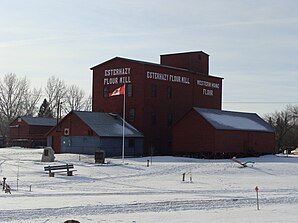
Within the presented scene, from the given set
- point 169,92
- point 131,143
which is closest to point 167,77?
point 169,92

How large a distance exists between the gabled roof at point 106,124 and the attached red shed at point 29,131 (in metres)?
28.1

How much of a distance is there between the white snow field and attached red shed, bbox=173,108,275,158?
793cm

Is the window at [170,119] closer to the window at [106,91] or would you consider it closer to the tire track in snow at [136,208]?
the window at [106,91]

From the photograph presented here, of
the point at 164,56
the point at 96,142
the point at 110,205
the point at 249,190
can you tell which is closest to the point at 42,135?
the point at 164,56

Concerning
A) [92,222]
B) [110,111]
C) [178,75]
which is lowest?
[92,222]

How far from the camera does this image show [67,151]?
207 feet

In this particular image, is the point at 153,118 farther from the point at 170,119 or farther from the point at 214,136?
the point at 214,136

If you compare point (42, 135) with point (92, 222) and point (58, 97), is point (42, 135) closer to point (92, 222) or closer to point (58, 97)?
point (58, 97)

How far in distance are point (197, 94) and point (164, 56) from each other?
7989mm

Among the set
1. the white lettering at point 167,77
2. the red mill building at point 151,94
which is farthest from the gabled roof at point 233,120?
the white lettering at point 167,77

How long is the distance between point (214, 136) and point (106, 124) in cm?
1228

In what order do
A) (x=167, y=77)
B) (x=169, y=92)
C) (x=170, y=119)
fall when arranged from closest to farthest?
(x=167, y=77) → (x=169, y=92) → (x=170, y=119)

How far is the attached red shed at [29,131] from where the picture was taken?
3575 inches

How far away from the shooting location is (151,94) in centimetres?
6694
